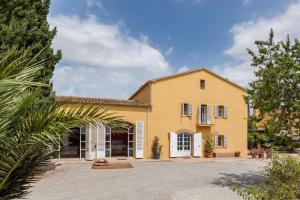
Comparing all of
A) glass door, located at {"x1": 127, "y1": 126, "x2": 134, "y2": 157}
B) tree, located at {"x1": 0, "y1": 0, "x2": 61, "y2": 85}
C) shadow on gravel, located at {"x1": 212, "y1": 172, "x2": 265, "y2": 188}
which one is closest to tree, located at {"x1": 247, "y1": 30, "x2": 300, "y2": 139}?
shadow on gravel, located at {"x1": 212, "y1": 172, "x2": 265, "y2": 188}

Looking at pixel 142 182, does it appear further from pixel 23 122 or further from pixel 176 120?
pixel 176 120

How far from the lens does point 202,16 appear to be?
54.2 ft

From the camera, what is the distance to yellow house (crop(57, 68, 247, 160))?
2594 cm

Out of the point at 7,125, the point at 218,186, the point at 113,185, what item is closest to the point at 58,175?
the point at 113,185

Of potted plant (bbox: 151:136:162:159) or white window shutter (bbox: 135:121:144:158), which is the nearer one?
white window shutter (bbox: 135:121:144:158)

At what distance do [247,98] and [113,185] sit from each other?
7700mm

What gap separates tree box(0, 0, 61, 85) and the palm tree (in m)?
12.6

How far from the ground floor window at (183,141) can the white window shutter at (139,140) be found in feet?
11.9

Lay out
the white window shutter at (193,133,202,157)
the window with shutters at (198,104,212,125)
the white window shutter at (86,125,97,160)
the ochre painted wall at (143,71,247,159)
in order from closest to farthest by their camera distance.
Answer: the white window shutter at (86,125,97,160), the ochre painted wall at (143,71,247,159), the white window shutter at (193,133,202,157), the window with shutters at (198,104,212,125)

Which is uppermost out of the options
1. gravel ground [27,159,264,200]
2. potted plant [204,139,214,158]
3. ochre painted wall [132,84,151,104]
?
ochre painted wall [132,84,151,104]

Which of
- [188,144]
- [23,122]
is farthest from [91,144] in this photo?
[23,122]

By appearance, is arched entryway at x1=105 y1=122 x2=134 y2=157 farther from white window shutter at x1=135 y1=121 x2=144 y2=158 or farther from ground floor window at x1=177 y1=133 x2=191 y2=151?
ground floor window at x1=177 y1=133 x2=191 y2=151

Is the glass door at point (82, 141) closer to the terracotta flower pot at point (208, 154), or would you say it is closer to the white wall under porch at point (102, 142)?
the white wall under porch at point (102, 142)

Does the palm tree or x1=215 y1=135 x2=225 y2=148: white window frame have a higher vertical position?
the palm tree
